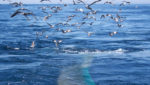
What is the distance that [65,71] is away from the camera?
17.5 meters

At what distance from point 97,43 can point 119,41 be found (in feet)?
9.81

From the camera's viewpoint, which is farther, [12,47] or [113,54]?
[12,47]

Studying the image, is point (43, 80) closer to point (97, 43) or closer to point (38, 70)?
point (38, 70)

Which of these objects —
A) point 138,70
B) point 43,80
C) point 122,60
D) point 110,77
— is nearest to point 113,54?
point 122,60

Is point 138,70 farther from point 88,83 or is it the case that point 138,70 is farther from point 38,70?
point 38,70

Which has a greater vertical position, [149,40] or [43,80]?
[43,80]

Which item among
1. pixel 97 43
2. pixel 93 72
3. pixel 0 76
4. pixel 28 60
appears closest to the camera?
pixel 0 76

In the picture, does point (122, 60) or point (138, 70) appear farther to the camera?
point (122, 60)

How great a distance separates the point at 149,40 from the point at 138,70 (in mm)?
13199

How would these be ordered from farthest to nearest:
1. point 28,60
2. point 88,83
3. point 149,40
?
point 149,40 < point 28,60 < point 88,83

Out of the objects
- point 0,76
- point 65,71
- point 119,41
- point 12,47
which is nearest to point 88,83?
point 65,71

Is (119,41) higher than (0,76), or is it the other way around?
(0,76)

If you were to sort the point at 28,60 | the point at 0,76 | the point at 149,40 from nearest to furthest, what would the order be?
the point at 0,76, the point at 28,60, the point at 149,40

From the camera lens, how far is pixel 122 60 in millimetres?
20422
